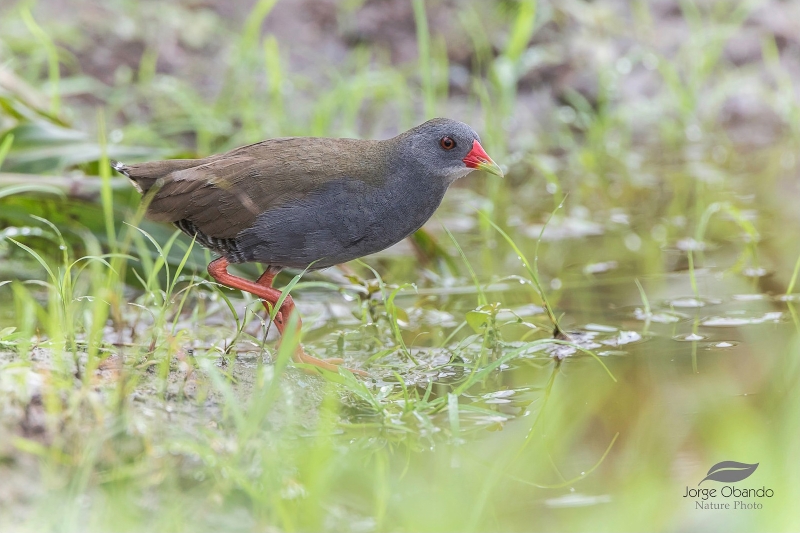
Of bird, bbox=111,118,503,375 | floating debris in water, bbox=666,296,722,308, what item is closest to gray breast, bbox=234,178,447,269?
bird, bbox=111,118,503,375

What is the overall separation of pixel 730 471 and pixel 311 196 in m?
1.78

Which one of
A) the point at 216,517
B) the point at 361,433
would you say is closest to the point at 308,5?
the point at 361,433

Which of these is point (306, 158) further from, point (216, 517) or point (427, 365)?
point (216, 517)

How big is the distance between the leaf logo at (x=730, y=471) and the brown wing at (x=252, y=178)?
1.65 metres

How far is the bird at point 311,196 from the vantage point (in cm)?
359

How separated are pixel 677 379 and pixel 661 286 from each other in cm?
128

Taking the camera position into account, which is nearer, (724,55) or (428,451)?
(428,451)

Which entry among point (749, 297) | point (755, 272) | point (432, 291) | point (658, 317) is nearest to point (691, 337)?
point (658, 317)

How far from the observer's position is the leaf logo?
8.53 ft

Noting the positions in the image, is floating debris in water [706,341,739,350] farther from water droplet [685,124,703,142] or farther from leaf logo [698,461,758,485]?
water droplet [685,124,703,142]

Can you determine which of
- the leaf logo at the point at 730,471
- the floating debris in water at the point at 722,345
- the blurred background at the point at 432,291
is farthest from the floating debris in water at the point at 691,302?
the leaf logo at the point at 730,471

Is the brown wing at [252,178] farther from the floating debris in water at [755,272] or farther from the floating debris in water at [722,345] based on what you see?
the floating debris in water at [755,272]

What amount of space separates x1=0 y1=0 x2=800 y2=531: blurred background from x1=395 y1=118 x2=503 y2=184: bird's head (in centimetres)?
31

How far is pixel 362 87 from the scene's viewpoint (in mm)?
6730
